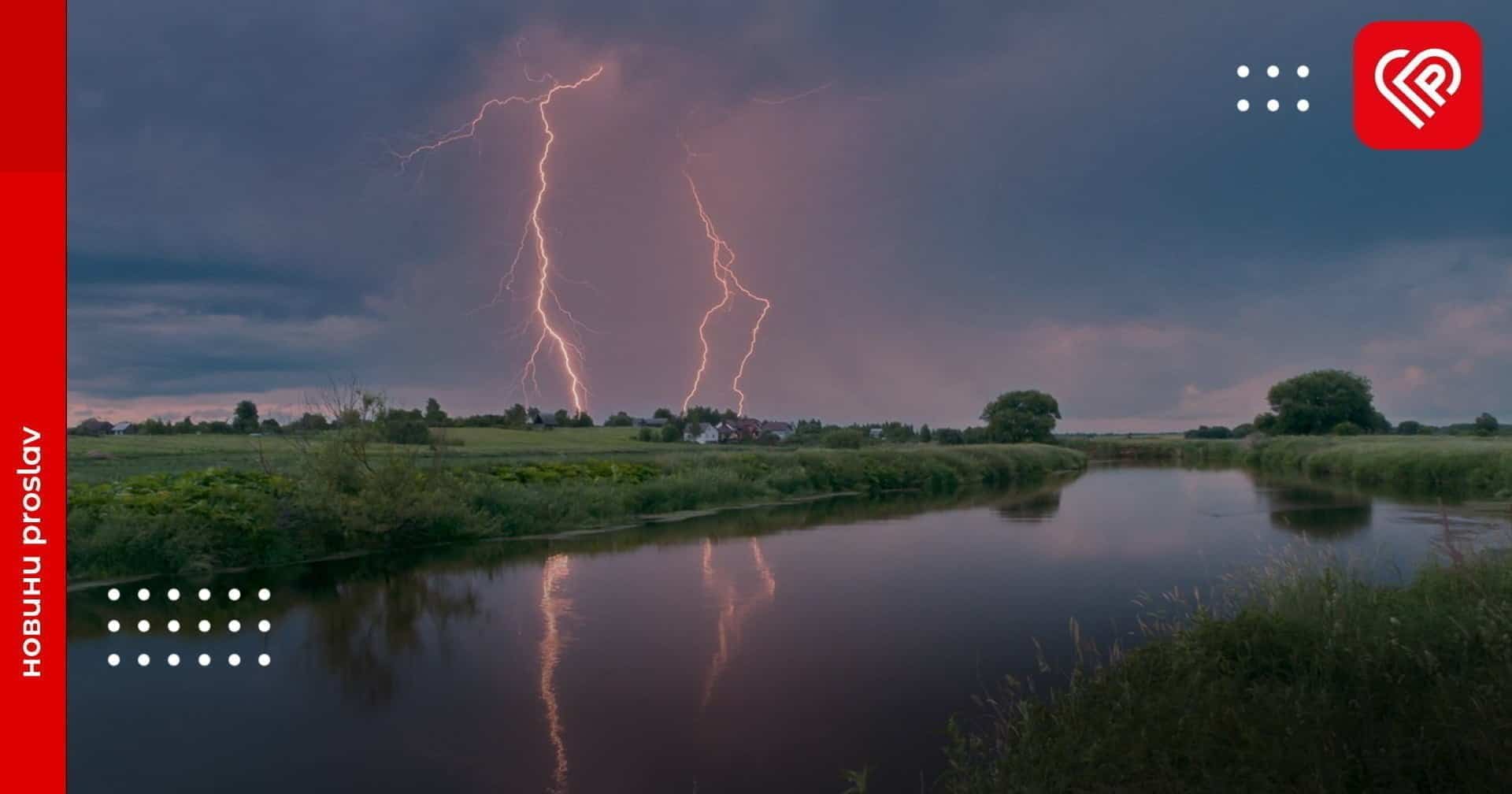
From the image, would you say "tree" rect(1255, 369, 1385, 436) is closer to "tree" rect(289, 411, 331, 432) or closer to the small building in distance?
the small building in distance

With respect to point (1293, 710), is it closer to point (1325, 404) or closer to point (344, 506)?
point (344, 506)

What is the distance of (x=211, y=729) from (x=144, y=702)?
55.7 inches

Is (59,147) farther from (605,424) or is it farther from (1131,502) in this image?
(605,424)

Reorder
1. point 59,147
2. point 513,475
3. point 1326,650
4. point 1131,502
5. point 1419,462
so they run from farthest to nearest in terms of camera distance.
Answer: point 1419,462 < point 1131,502 < point 513,475 < point 1326,650 < point 59,147

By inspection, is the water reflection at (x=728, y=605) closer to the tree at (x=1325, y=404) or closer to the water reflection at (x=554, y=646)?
the water reflection at (x=554, y=646)

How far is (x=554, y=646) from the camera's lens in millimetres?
11828

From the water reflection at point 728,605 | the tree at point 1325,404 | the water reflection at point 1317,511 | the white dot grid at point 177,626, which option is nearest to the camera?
the water reflection at point 728,605

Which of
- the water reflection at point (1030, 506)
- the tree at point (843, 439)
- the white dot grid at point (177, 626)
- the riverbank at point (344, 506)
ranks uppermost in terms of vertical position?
the tree at point (843, 439)

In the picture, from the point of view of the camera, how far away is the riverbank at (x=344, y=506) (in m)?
15.5

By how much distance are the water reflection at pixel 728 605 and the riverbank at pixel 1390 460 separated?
24.1 meters

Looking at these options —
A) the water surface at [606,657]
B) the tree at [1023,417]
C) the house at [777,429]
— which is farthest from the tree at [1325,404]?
the water surface at [606,657]

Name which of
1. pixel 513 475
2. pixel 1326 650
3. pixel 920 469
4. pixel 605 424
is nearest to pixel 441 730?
pixel 1326 650

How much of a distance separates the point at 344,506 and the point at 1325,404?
87.2m

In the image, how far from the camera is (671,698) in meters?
9.61
